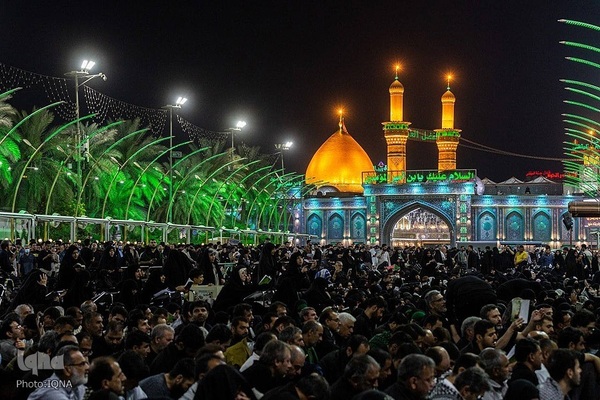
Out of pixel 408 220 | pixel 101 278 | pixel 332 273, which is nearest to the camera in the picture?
pixel 101 278

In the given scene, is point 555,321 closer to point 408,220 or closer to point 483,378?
point 483,378

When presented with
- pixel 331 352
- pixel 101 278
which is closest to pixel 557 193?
pixel 101 278

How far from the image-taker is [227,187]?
59.2 metres

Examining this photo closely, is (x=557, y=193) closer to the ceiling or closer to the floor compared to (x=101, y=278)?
closer to the ceiling

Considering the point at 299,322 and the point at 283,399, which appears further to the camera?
the point at 299,322

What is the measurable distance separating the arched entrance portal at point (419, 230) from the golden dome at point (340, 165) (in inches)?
305

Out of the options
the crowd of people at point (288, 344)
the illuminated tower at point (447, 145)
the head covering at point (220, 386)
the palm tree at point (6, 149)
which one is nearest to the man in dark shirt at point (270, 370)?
the crowd of people at point (288, 344)

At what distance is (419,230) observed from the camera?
7081cm

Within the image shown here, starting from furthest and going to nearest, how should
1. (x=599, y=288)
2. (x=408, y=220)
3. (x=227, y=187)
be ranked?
(x=408, y=220) → (x=227, y=187) → (x=599, y=288)

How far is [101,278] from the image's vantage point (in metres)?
17.2

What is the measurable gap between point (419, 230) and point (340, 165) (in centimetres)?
1108

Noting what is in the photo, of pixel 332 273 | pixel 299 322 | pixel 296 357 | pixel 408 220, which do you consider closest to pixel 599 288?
pixel 332 273

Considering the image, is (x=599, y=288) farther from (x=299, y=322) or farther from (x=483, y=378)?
(x=483, y=378)

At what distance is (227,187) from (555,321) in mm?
48957
